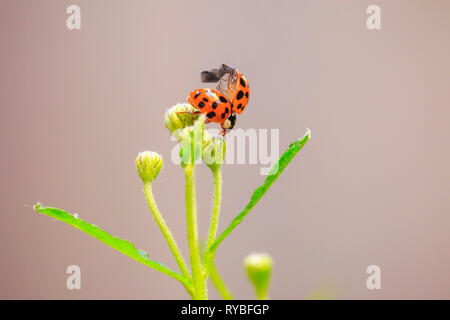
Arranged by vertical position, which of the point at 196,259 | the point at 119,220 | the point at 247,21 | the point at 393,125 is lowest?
the point at 119,220

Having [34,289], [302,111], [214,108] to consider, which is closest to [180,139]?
[214,108]

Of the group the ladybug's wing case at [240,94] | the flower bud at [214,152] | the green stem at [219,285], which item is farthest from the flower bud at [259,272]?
the ladybug's wing case at [240,94]

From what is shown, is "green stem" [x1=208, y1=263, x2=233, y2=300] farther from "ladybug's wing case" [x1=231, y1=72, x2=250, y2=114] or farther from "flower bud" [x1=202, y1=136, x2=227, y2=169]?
"ladybug's wing case" [x1=231, y1=72, x2=250, y2=114]

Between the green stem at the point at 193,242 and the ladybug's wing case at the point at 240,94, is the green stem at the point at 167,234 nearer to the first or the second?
the green stem at the point at 193,242

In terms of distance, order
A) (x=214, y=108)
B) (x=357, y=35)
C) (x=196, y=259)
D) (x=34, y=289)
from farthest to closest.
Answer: (x=357, y=35), (x=34, y=289), (x=214, y=108), (x=196, y=259)

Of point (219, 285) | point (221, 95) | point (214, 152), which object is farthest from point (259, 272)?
point (221, 95)

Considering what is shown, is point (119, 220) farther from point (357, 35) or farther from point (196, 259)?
point (196, 259)

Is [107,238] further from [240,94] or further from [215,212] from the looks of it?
[240,94]

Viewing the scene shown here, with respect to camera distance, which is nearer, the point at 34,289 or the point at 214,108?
the point at 214,108
